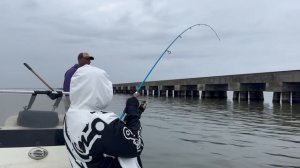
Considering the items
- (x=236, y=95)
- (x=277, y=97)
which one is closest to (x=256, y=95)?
(x=236, y=95)

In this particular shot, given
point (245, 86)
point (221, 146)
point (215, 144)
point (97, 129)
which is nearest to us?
point (97, 129)

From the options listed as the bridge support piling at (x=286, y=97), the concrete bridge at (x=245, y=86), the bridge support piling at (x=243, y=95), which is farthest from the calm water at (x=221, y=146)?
the bridge support piling at (x=243, y=95)

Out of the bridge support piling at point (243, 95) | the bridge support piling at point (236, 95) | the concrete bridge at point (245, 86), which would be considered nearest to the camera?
the concrete bridge at point (245, 86)

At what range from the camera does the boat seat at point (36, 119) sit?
4492mm

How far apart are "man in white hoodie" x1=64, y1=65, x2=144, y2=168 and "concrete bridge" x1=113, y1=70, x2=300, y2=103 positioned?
2255cm

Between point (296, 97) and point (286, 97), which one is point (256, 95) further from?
point (296, 97)

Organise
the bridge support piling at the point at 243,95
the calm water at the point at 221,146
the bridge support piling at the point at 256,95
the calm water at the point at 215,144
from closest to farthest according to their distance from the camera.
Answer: the calm water at the point at 215,144, the calm water at the point at 221,146, the bridge support piling at the point at 256,95, the bridge support piling at the point at 243,95

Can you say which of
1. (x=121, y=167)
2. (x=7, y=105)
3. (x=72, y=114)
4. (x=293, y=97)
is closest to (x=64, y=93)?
(x=7, y=105)

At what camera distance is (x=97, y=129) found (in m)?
2.96

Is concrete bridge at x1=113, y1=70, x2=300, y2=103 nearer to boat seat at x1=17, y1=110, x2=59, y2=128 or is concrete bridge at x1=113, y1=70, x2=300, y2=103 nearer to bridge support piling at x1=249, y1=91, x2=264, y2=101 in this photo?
bridge support piling at x1=249, y1=91, x2=264, y2=101

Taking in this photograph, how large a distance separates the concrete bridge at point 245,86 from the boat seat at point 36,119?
2114 cm

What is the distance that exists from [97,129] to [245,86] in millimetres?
40186

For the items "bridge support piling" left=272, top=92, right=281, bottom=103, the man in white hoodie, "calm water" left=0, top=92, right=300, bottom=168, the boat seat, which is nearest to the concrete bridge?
"bridge support piling" left=272, top=92, right=281, bottom=103

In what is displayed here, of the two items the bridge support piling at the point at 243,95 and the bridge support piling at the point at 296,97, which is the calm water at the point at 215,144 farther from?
the bridge support piling at the point at 243,95
